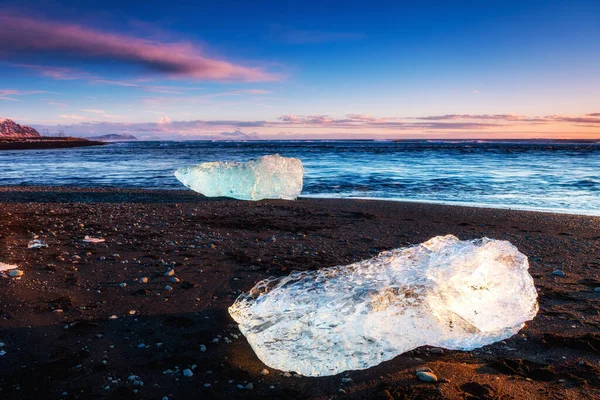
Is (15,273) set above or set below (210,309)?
above

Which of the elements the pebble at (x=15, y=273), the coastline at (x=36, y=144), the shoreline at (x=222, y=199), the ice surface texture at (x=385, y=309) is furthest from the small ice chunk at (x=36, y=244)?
the coastline at (x=36, y=144)

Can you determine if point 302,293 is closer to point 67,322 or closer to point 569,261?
point 67,322

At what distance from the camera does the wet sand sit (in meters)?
3.00

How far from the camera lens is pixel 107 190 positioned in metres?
14.0

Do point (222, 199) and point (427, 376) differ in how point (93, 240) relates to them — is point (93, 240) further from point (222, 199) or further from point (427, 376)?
point (427, 376)

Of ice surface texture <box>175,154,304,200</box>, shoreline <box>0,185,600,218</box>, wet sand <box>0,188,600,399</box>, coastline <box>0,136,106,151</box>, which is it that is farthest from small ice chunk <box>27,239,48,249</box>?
coastline <box>0,136,106,151</box>

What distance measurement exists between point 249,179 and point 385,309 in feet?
30.2

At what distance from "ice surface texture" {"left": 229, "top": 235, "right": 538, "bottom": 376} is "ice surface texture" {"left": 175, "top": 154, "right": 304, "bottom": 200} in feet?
26.9

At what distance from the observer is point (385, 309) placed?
3268 millimetres

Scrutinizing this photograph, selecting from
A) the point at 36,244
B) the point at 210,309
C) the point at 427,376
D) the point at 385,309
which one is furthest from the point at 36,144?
the point at 427,376

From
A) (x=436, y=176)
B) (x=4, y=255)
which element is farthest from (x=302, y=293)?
(x=436, y=176)

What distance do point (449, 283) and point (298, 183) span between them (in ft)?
29.8

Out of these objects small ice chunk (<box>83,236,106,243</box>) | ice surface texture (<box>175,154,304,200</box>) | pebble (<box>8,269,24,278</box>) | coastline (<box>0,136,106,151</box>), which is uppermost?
coastline (<box>0,136,106,151</box>)

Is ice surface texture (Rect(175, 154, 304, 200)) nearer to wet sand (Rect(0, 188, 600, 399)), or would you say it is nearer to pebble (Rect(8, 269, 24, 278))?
wet sand (Rect(0, 188, 600, 399))
